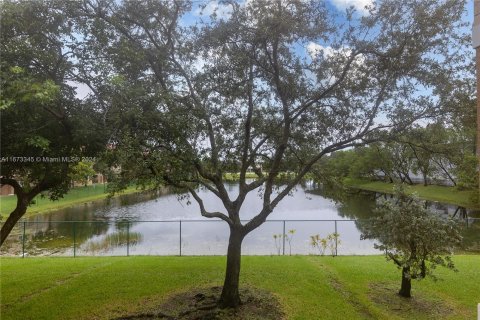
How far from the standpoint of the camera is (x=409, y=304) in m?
9.03

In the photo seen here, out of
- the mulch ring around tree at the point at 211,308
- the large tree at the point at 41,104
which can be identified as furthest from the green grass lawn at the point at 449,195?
the large tree at the point at 41,104

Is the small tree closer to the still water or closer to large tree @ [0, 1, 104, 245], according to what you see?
the still water

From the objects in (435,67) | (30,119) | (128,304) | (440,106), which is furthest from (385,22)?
(128,304)

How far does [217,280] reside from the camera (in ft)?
35.6

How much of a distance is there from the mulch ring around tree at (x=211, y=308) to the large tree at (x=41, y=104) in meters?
4.01

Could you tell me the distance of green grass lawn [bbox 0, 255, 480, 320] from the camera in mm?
8438

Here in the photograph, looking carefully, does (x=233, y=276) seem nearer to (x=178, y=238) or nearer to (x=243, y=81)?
(x=243, y=81)

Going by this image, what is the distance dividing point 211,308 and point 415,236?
5298mm

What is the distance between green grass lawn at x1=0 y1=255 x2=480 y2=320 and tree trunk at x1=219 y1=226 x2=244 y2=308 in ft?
4.12

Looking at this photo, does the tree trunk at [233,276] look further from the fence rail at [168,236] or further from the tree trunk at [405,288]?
the fence rail at [168,236]

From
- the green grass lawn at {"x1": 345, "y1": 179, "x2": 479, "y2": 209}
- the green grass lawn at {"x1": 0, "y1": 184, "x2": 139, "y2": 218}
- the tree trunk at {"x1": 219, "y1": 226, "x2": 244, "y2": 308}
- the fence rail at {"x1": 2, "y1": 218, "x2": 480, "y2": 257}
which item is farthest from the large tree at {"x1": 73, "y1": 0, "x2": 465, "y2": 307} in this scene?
the green grass lawn at {"x1": 345, "y1": 179, "x2": 479, "y2": 209}

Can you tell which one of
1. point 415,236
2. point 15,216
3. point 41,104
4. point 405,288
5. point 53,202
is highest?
point 41,104

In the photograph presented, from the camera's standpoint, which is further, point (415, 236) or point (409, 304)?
point (409, 304)

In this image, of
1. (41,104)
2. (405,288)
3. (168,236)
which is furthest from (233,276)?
(168,236)
